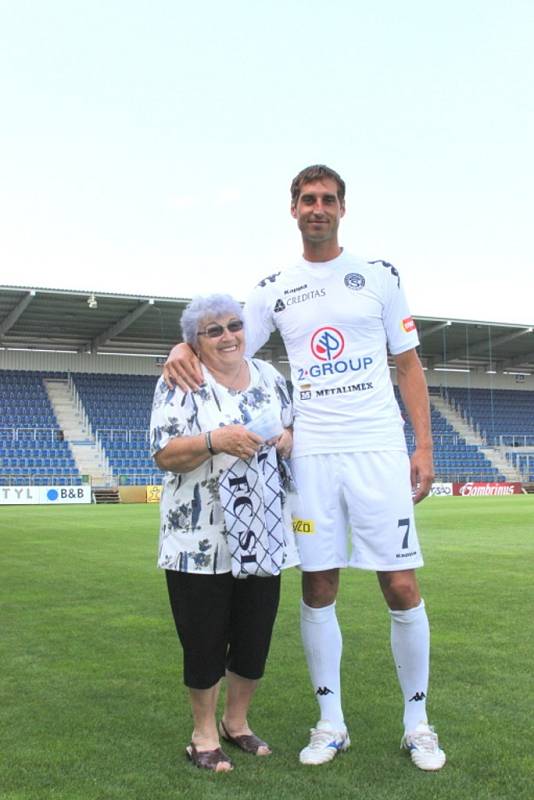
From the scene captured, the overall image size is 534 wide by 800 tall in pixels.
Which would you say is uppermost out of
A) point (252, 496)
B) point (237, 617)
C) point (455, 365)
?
point (455, 365)

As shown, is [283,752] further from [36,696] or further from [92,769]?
[36,696]

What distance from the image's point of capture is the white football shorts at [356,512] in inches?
120

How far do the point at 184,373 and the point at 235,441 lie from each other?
0.35 m

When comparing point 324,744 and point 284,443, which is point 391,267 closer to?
point 284,443

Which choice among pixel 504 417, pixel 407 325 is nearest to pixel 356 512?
pixel 407 325

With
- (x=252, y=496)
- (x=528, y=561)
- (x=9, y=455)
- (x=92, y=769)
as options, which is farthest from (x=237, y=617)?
(x=9, y=455)

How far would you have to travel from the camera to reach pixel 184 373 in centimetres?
296

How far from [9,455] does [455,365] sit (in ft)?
76.1

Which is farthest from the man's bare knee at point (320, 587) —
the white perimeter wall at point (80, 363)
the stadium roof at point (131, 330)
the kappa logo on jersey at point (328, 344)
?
the white perimeter wall at point (80, 363)

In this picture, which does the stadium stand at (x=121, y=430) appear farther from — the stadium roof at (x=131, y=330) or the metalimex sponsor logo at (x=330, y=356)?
the metalimex sponsor logo at (x=330, y=356)

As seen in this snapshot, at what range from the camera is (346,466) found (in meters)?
3.10

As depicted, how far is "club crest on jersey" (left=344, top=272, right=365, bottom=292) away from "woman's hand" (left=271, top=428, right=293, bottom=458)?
24.1 inches

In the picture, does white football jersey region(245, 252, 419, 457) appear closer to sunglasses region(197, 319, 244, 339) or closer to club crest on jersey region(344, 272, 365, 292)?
club crest on jersey region(344, 272, 365, 292)

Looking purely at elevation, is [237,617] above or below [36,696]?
above
